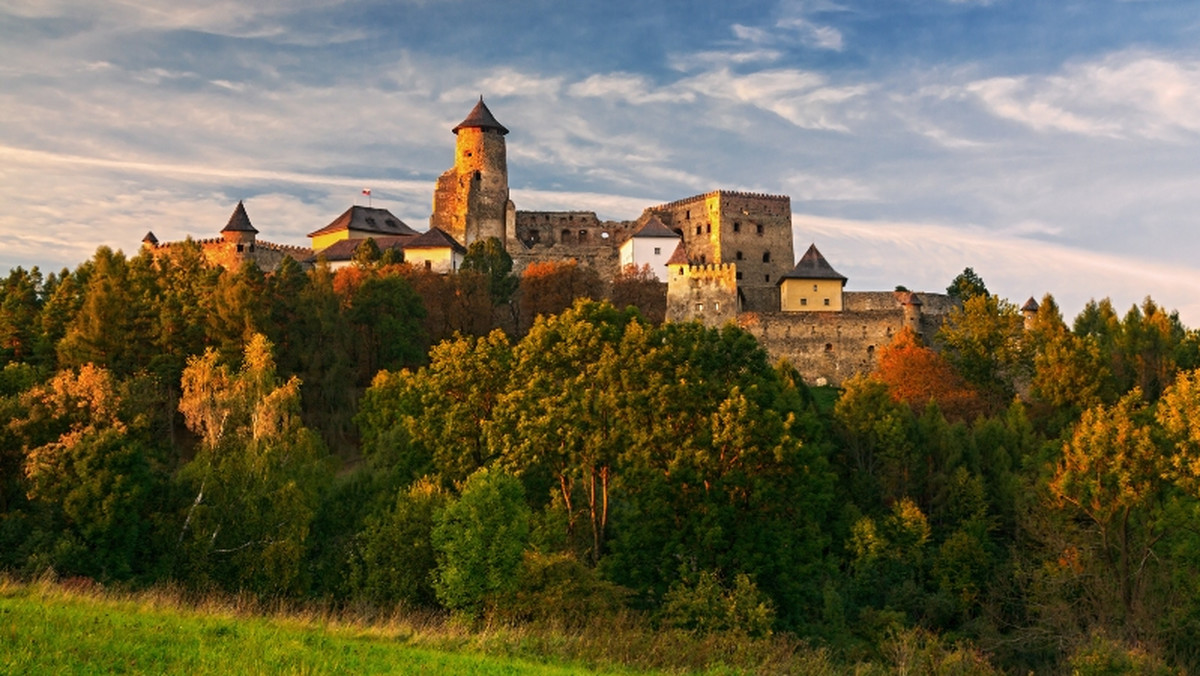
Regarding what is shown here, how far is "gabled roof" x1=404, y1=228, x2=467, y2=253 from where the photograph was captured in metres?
70.6

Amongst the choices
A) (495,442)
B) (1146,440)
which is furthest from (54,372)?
(1146,440)

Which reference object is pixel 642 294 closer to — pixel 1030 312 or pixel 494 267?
pixel 494 267

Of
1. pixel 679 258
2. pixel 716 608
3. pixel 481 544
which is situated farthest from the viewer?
pixel 679 258

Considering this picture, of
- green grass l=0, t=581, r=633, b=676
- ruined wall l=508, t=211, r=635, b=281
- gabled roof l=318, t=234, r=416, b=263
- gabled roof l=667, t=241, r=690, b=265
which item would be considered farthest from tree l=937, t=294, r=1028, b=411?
green grass l=0, t=581, r=633, b=676

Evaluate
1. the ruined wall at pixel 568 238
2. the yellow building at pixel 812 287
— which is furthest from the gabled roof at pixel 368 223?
the yellow building at pixel 812 287

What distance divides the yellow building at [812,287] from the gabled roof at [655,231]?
824cm

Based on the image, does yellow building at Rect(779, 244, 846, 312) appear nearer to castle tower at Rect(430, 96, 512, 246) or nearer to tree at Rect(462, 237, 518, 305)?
tree at Rect(462, 237, 518, 305)

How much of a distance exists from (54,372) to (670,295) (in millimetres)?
30594

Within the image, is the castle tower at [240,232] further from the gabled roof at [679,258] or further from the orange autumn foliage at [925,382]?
the orange autumn foliage at [925,382]

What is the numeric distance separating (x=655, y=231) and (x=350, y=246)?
18.9m

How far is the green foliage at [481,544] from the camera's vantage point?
27.9 metres

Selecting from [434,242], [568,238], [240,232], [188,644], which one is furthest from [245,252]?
[188,644]

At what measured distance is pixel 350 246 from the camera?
242ft

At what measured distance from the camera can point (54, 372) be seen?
4722 centimetres
